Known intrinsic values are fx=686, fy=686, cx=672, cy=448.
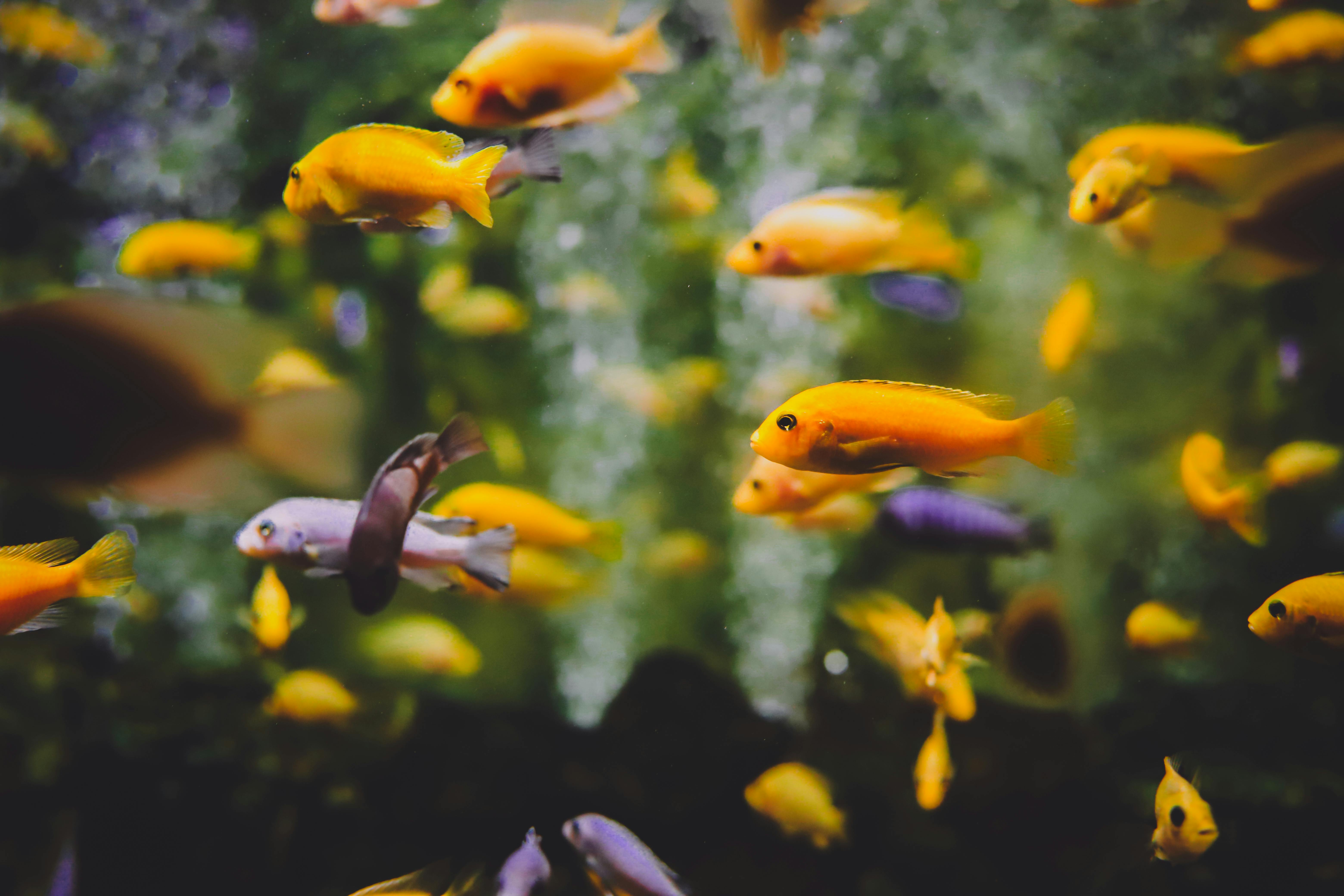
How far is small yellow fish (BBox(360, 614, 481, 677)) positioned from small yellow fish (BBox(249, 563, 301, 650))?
17.5 inches

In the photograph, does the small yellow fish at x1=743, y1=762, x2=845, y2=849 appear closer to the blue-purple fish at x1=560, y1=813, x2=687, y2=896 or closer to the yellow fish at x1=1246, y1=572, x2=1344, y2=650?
the blue-purple fish at x1=560, y1=813, x2=687, y2=896

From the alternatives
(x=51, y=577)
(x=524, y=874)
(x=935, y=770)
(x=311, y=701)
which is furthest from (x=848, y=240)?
(x=311, y=701)

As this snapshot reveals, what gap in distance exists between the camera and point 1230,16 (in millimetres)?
2859

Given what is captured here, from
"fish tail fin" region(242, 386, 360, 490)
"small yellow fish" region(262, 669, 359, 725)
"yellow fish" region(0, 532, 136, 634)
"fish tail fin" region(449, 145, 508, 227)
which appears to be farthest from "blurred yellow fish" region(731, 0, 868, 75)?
→ "small yellow fish" region(262, 669, 359, 725)

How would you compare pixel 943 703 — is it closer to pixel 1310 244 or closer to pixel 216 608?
pixel 1310 244

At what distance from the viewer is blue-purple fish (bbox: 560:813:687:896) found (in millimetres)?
1749

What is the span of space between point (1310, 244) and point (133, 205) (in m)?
4.77

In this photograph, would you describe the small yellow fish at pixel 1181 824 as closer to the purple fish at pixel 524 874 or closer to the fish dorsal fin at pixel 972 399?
the fish dorsal fin at pixel 972 399

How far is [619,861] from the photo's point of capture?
1.79 metres

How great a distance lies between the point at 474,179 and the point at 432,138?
131 millimetres

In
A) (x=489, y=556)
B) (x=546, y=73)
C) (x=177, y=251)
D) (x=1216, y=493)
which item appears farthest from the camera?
(x=177, y=251)

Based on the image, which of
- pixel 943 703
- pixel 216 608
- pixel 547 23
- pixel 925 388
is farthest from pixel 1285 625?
pixel 216 608

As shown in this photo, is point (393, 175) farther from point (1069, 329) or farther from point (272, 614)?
point (1069, 329)

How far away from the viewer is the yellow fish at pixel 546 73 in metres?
1.50
